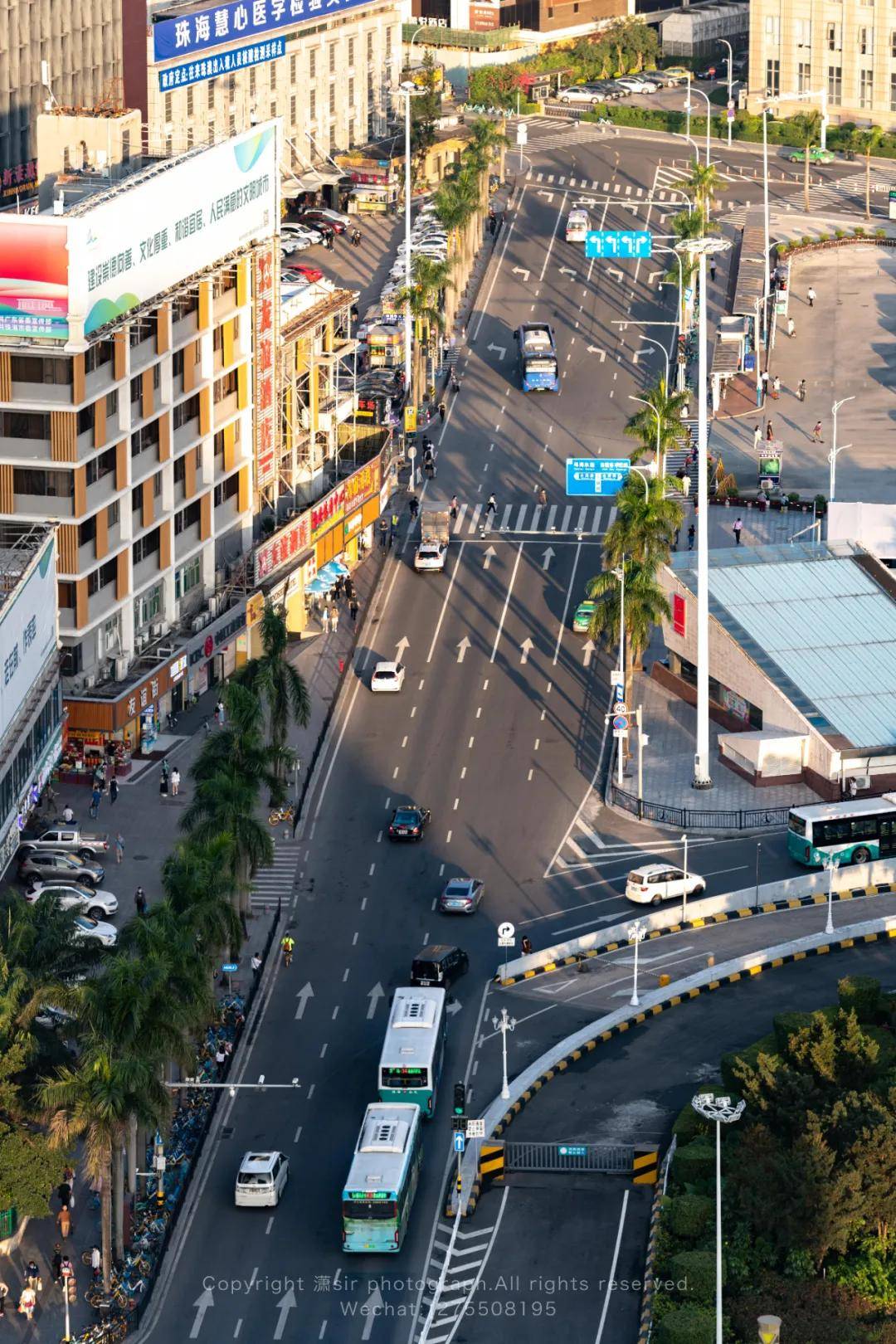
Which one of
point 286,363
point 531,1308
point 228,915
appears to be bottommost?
point 531,1308

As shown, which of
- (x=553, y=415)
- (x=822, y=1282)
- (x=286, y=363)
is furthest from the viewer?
(x=553, y=415)

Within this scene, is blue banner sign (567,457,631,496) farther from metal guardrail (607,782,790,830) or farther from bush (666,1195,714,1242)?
bush (666,1195,714,1242)

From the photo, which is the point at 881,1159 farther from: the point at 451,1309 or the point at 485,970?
the point at 485,970

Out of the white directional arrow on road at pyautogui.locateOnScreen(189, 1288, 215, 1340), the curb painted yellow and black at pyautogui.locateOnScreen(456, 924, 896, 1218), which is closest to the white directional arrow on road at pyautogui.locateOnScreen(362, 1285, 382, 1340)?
the white directional arrow on road at pyautogui.locateOnScreen(189, 1288, 215, 1340)

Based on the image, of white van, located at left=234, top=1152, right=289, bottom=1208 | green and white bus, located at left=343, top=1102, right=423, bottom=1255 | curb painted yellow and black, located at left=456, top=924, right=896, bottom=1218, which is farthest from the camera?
curb painted yellow and black, located at left=456, top=924, right=896, bottom=1218

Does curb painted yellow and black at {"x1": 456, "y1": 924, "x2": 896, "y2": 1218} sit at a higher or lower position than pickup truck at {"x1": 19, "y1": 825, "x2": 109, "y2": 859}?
lower

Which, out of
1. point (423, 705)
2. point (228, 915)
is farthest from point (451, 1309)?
point (423, 705)

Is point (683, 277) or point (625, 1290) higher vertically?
point (683, 277)
